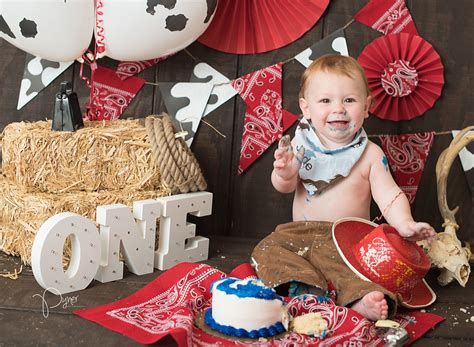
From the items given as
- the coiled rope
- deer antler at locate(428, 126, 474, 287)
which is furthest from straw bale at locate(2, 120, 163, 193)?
deer antler at locate(428, 126, 474, 287)

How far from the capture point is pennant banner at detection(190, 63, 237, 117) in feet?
6.72

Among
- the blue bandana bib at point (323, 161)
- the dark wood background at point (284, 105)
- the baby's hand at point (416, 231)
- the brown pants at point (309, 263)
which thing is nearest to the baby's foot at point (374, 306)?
the brown pants at point (309, 263)

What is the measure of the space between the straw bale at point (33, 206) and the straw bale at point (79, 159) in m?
0.03

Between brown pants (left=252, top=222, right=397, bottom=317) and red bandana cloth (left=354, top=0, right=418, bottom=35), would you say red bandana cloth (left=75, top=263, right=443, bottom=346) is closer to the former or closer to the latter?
brown pants (left=252, top=222, right=397, bottom=317)

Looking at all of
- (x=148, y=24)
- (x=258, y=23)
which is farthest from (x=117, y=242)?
(x=258, y=23)

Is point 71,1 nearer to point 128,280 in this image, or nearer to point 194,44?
point 194,44

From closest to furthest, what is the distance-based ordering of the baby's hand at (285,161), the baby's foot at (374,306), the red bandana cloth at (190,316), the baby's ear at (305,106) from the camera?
the red bandana cloth at (190,316), the baby's foot at (374,306), the baby's hand at (285,161), the baby's ear at (305,106)

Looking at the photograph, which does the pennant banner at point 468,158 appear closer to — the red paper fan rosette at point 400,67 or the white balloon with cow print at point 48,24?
the red paper fan rosette at point 400,67

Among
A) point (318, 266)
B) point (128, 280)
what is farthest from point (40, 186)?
point (318, 266)

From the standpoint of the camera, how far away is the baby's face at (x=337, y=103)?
64.5 inches

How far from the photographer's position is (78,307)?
142 centimetres

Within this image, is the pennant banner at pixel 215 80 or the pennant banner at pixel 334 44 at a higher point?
the pennant banner at pixel 334 44

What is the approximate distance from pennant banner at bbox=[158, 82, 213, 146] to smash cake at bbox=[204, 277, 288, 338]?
86 cm

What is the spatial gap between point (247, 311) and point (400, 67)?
1039mm
